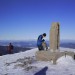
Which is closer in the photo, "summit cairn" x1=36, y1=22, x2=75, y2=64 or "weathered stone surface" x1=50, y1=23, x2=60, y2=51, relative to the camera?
"summit cairn" x1=36, y1=22, x2=75, y2=64

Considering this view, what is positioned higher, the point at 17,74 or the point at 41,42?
the point at 41,42

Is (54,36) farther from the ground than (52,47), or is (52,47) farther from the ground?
(54,36)

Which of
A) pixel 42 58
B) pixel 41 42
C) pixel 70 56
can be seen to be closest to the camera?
pixel 70 56

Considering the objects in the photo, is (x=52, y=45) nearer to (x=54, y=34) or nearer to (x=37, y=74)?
(x=54, y=34)

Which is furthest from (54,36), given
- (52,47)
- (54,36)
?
(52,47)

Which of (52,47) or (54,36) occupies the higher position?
(54,36)

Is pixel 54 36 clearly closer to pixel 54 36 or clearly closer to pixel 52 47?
pixel 54 36

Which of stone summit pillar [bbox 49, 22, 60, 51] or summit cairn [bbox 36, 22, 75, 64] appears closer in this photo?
summit cairn [bbox 36, 22, 75, 64]

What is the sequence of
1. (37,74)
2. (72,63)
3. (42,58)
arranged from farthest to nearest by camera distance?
(42,58) → (72,63) → (37,74)

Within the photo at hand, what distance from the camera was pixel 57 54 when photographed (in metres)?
12.3

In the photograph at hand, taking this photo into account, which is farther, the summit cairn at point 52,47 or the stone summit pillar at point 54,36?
the stone summit pillar at point 54,36

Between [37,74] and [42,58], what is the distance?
160 inches

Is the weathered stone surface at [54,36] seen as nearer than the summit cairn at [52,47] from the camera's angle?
No

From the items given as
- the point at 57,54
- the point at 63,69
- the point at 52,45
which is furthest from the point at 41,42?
the point at 63,69
